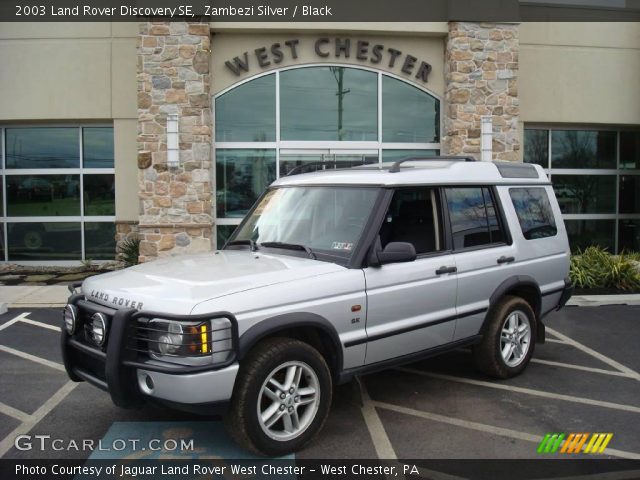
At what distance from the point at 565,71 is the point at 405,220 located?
10.8 metres

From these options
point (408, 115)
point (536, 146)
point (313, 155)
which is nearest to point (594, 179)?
point (536, 146)

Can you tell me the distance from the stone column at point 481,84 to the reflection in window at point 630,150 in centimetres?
409

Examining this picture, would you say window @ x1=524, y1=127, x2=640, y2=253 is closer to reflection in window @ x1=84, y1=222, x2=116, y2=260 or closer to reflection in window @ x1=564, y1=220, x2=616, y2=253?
reflection in window @ x1=564, y1=220, x2=616, y2=253

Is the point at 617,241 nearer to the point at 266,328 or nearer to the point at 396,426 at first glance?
the point at 396,426

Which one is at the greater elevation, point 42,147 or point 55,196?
point 42,147

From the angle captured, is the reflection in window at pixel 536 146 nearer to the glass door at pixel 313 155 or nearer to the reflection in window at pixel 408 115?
the reflection in window at pixel 408 115

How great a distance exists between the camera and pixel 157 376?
3.67 meters

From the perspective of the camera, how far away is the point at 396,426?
4.55 m

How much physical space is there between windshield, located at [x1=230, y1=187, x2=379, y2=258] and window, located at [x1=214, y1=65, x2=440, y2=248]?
7.36 metres

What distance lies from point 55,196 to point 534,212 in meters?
11.5

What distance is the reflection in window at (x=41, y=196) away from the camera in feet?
46.1

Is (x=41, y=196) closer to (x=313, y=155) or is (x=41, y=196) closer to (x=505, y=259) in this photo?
(x=313, y=155)

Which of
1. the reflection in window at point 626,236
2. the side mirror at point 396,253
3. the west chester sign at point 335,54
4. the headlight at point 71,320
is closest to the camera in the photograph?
the headlight at point 71,320

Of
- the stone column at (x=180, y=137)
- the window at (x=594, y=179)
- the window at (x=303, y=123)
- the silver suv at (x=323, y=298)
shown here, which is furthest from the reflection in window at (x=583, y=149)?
the silver suv at (x=323, y=298)
